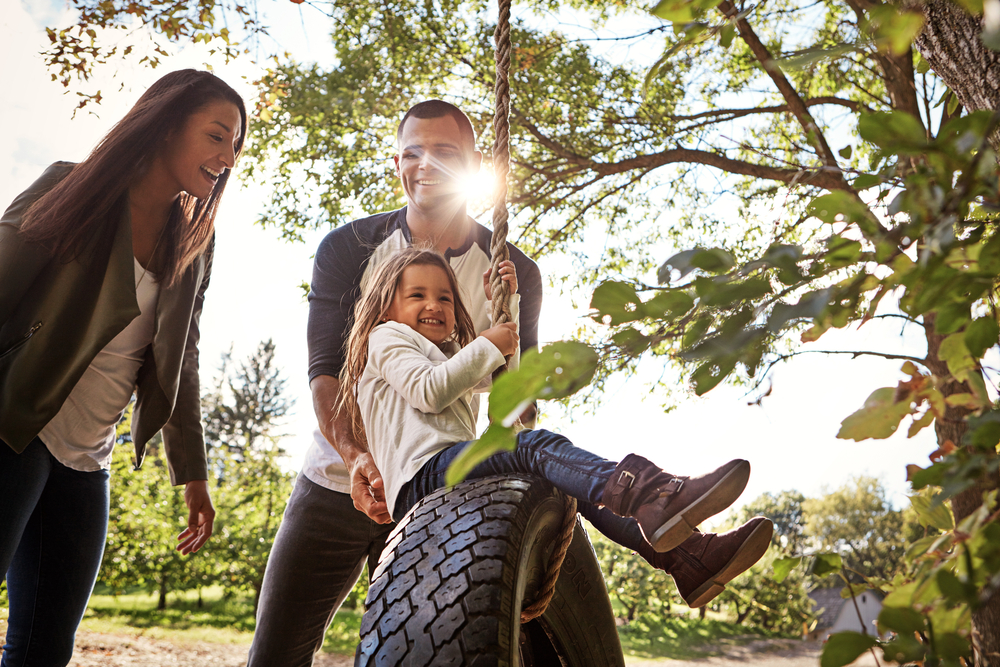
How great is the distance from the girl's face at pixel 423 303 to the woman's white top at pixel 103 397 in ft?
2.16

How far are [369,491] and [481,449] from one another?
1.16 meters

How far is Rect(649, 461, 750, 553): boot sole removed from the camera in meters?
1.17

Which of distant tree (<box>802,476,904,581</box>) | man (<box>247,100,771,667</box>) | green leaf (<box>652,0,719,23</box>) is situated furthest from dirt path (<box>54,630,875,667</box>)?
distant tree (<box>802,476,904,581</box>)

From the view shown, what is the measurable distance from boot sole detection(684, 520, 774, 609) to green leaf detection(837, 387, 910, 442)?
2.51 ft

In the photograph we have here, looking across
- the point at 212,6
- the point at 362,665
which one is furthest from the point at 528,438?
the point at 212,6

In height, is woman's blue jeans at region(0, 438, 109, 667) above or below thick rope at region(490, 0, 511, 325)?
below

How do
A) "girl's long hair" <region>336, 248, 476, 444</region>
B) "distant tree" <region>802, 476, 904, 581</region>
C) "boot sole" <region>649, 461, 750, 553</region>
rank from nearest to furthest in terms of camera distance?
"boot sole" <region>649, 461, 750, 553</region>
"girl's long hair" <region>336, 248, 476, 444</region>
"distant tree" <region>802, 476, 904, 581</region>

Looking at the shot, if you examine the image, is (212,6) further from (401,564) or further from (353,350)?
(401,564)

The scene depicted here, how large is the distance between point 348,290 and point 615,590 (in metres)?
8.89

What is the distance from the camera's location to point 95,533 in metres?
1.65

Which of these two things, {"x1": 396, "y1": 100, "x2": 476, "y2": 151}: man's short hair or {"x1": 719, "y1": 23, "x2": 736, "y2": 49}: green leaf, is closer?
{"x1": 719, "y1": 23, "x2": 736, "y2": 49}: green leaf

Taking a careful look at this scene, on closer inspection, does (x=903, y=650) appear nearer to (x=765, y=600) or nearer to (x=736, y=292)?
(x=736, y=292)

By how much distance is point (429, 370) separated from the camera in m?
1.43

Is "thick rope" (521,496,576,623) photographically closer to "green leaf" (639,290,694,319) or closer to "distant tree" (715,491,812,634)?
"green leaf" (639,290,694,319)
